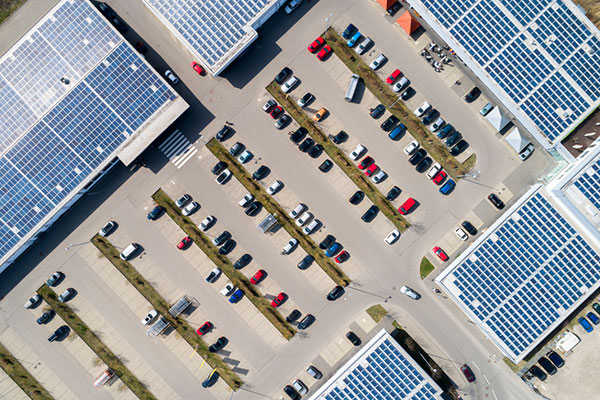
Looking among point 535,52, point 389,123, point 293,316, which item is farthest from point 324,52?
point 293,316

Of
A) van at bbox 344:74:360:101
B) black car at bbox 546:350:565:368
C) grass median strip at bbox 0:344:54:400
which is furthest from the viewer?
grass median strip at bbox 0:344:54:400

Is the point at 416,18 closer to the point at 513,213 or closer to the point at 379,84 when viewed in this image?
the point at 379,84

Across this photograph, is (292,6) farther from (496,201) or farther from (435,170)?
(496,201)

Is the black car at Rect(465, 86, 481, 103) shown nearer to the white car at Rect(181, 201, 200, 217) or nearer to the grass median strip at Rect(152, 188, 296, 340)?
the grass median strip at Rect(152, 188, 296, 340)

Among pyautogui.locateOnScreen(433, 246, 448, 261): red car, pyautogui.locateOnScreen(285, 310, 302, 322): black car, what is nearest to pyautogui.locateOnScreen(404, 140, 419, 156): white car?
pyautogui.locateOnScreen(433, 246, 448, 261): red car

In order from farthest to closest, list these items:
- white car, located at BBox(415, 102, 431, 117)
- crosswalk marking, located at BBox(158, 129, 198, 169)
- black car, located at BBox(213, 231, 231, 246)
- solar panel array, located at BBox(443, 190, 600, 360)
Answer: crosswalk marking, located at BBox(158, 129, 198, 169) < black car, located at BBox(213, 231, 231, 246) < white car, located at BBox(415, 102, 431, 117) < solar panel array, located at BBox(443, 190, 600, 360)

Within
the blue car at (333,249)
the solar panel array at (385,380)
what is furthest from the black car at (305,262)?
the solar panel array at (385,380)
